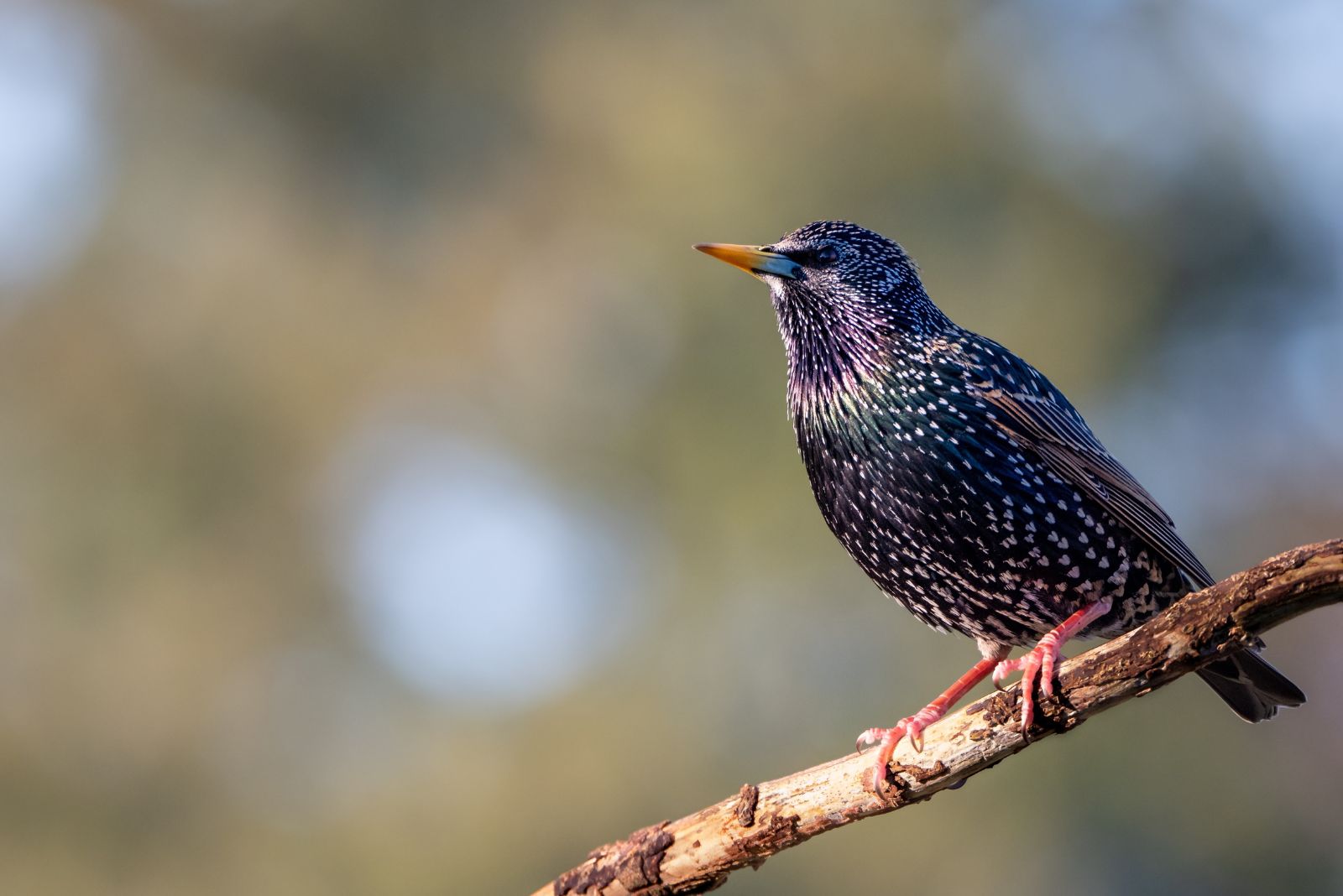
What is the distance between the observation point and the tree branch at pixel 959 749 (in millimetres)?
3283

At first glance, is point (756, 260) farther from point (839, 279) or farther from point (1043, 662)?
point (1043, 662)

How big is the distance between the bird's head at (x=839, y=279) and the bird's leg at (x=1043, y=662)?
1.14 meters

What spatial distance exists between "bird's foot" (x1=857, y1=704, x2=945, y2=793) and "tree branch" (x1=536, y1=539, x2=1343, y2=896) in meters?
0.02

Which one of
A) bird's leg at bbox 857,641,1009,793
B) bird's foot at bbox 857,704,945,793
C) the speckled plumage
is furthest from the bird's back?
bird's foot at bbox 857,704,945,793

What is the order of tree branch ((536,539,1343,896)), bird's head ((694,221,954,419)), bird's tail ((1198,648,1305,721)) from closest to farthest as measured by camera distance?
1. tree branch ((536,539,1343,896))
2. bird's tail ((1198,648,1305,721))
3. bird's head ((694,221,954,419))

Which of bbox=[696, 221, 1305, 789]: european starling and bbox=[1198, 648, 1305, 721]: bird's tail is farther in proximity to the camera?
bbox=[696, 221, 1305, 789]: european starling

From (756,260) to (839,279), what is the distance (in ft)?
1.00

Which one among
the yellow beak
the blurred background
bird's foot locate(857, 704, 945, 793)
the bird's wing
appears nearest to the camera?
bird's foot locate(857, 704, 945, 793)

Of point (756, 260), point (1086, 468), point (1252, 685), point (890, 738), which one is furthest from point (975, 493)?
point (756, 260)

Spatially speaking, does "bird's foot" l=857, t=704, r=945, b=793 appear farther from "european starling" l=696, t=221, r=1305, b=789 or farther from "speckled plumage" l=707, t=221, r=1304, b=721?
"speckled plumage" l=707, t=221, r=1304, b=721

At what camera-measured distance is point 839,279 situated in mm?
5297

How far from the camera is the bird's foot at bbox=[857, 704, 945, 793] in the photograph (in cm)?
394

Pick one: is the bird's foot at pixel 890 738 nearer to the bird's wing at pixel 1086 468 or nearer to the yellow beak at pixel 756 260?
the bird's wing at pixel 1086 468

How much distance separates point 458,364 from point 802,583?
5.76 metres
